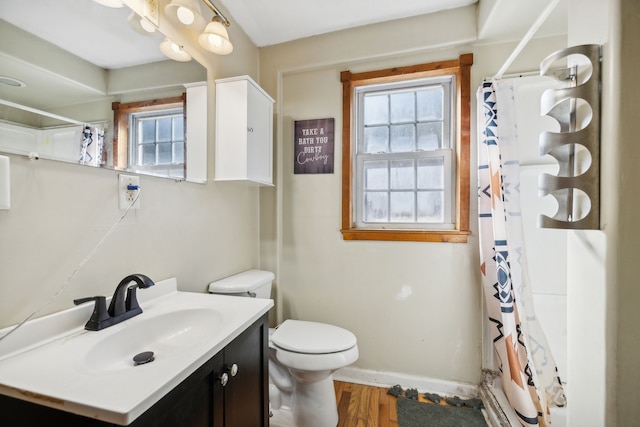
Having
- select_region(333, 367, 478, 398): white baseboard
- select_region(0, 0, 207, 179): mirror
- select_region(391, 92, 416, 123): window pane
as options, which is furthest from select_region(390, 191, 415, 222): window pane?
select_region(0, 0, 207, 179): mirror

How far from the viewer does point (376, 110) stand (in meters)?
1.88

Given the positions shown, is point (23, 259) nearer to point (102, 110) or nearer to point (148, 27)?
point (102, 110)

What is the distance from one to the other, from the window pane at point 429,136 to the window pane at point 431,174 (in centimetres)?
10

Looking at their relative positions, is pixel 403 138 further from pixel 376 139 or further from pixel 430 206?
pixel 430 206

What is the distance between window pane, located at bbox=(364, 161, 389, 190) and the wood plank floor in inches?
54.0

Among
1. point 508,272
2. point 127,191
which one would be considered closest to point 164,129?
point 127,191

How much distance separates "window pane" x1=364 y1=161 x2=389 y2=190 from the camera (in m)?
1.85

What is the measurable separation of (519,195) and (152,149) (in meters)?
1.88

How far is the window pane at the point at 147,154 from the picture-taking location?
3.41 feet

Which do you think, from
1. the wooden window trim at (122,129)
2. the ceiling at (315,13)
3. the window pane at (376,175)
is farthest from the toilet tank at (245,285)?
the ceiling at (315,13)

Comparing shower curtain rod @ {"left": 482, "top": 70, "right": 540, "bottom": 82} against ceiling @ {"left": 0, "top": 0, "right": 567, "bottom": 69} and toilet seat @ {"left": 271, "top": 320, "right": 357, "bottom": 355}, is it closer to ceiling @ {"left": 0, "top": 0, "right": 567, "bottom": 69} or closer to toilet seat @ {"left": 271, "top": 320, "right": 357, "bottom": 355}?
ceiling @ {"left": 0, "top": 0, "right": 567, "bottom": 69}

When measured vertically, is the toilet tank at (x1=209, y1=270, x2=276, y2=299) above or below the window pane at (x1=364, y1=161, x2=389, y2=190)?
below

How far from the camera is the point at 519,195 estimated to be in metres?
1.45

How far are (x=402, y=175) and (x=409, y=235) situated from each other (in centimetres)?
43
